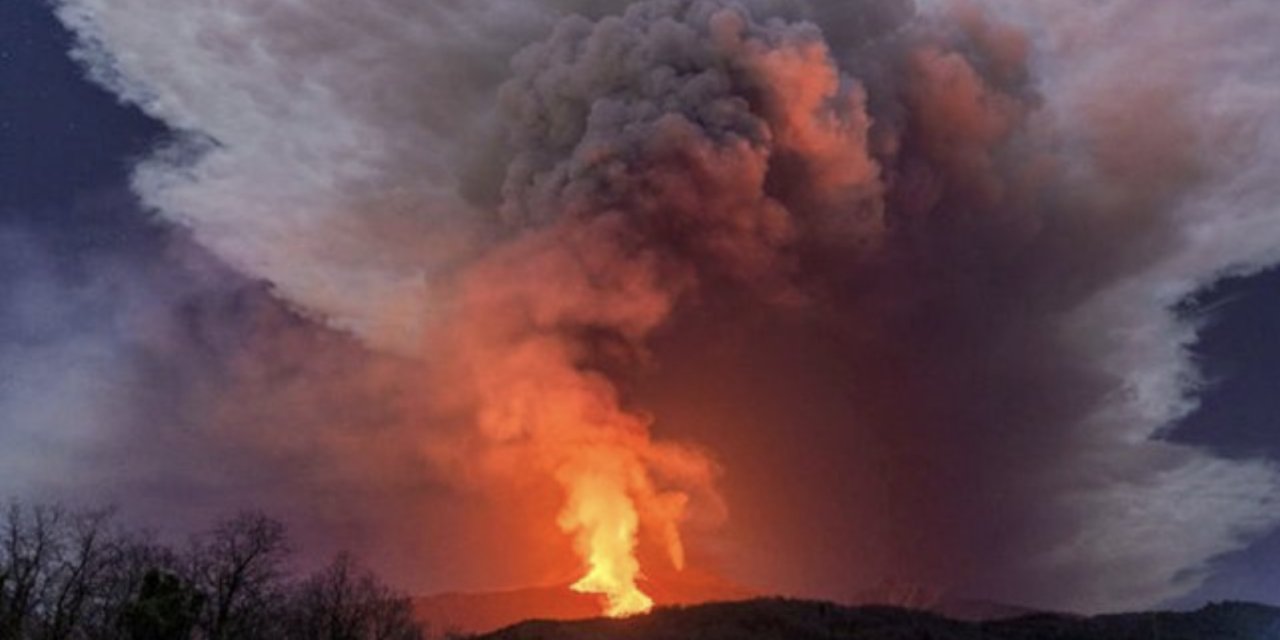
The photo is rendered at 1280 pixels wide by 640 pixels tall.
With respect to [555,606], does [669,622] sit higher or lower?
lower

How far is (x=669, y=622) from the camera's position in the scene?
254 ft

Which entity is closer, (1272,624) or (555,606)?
(1272,624)

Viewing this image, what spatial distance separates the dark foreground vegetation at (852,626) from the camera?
74.6 m

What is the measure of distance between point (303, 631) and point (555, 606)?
1859 inches

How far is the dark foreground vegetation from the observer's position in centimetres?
7462

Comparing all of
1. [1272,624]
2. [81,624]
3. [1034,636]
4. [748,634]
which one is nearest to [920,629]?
[1034,636]

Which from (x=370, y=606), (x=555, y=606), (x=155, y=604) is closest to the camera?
(x=155, y=604)

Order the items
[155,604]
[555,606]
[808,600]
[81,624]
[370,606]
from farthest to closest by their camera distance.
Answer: [555,606] → [370,606] → [808,600] → [81,624] → [155,604]

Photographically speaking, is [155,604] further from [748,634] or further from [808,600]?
[808,600]

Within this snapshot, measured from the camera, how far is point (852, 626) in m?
78.2

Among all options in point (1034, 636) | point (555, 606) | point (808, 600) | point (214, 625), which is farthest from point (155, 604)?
point (555, 606)

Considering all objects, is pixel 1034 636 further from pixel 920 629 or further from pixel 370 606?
pixel 370 606

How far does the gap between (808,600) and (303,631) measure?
37229 mm

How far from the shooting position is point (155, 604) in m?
69.6
